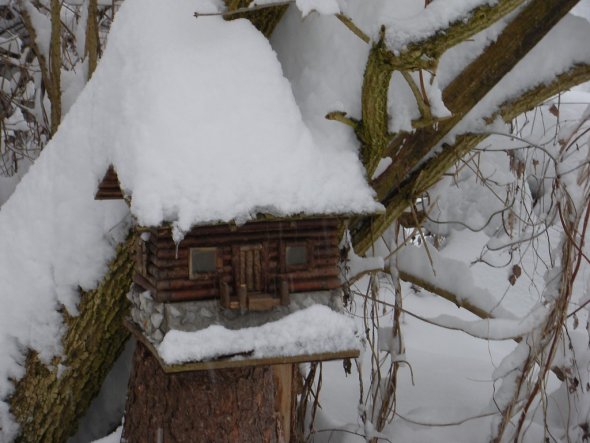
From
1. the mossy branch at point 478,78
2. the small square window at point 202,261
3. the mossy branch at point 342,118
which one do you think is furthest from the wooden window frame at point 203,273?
the mossy branch at point 478,78

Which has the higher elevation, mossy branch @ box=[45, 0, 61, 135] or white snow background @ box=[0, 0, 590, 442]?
mossy branch @ box=[45, 0, 61, 135]

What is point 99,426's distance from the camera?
290 centimetres

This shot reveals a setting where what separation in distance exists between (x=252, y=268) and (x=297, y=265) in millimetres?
124

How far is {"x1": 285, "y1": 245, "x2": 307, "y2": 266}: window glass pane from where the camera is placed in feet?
5.65

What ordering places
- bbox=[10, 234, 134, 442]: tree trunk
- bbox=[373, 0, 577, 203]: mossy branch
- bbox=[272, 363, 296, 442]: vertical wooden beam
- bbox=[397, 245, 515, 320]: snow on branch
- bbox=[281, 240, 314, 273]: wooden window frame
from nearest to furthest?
bbox=[281, 240, 314, 273]: wooden window frame < bbox=[373, 0, 577, 203]: mossy branch < bbox=[272, 363, 296, 442]: vertical wooden beam < bbox=[10, 234, 134, 442]: tree trunk < bbox=[397, 245, 515, 320]: snow on branch

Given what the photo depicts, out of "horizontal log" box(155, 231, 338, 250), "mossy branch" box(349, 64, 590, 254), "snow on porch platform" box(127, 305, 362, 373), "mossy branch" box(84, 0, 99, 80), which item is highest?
"mossy branch" box(84, 0, 99, 80)

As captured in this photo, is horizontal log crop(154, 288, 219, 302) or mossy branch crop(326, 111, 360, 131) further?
mossy branch crop(326, 111, 360, 131)

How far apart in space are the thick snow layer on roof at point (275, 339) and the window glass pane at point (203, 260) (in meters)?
0.15

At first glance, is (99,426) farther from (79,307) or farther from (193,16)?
(193,16)

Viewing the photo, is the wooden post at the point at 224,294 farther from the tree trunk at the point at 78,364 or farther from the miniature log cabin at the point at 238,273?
the tree trunk at the point at 78,364

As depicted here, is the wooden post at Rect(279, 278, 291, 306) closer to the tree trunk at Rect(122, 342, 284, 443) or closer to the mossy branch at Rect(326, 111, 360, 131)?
the tree trunk at Rect(122, 342, 284, 443)

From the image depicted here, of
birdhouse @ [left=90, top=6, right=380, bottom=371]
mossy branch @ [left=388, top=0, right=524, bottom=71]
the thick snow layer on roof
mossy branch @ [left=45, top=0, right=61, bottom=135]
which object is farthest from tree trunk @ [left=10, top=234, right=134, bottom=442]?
mossy branch @ [left=388, top=0, right=524, bottom=71]

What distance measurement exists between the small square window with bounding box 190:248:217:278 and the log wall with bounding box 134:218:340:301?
1 centimetres

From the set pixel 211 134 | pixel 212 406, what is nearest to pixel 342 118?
pixel 211 134
